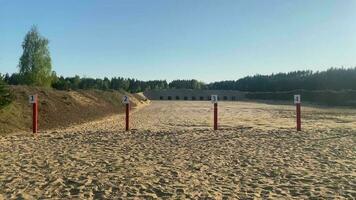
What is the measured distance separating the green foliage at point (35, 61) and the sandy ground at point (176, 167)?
5376cm

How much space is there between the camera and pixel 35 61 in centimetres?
7050

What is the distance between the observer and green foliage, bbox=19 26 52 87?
68.5m

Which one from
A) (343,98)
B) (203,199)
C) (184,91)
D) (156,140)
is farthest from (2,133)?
(184,91)

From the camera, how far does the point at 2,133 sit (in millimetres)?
18203

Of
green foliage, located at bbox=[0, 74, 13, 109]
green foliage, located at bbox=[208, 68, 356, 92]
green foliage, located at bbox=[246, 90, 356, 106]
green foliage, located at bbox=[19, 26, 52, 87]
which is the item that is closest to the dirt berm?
green foliage, located at bbox=[0, 74, 13, 109]

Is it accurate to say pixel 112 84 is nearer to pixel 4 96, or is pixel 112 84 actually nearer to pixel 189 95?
pixel 189 95

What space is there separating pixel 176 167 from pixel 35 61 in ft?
210

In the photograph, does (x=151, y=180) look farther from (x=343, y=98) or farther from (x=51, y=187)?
(x=343, y=98)

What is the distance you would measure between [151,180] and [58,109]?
2107 cm

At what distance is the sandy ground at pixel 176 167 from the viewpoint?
325 inches

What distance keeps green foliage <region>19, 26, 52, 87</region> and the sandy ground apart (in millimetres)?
53757

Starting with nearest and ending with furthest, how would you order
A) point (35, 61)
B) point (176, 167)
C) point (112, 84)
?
point (176, 167), point (35, 61), point (112, 84)

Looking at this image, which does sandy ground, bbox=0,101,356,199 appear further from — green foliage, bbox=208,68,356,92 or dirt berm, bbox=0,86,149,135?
green foliage, bbox=208,68,356,92

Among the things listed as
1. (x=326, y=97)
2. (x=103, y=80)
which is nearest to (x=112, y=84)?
(x=103, y=80)
